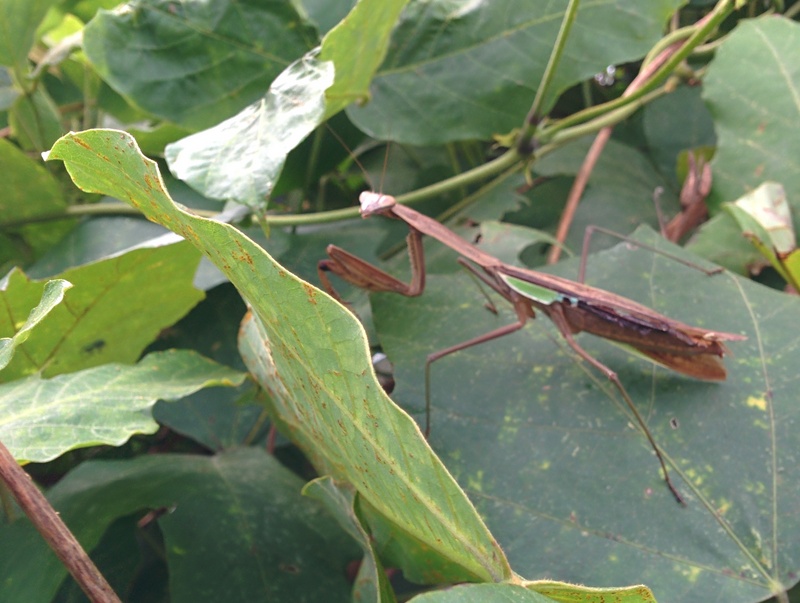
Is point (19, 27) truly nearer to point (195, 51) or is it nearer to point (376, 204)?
point (195, 51)

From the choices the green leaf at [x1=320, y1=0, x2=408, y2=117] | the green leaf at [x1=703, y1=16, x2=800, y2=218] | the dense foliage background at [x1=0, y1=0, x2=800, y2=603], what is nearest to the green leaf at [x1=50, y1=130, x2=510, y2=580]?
the dense foliage background at [x1=0, y1=0, x2=800, y2=603]

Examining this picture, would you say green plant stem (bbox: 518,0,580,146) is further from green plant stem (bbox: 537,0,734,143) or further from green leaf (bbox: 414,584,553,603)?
green leaf (bbox: 414,584,553,603)

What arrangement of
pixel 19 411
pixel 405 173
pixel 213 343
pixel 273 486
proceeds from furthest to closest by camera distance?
1. pixel 405 173
2. pixel 213 343
3. pixel 273 486
4. pixel 19 411

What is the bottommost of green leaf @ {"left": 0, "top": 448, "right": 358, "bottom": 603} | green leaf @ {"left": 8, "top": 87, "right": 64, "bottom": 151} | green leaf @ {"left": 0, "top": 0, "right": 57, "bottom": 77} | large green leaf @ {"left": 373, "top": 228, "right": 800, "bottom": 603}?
green leaf @ {"left": 0, "top": 448, "right": 358, "bottom": 603}

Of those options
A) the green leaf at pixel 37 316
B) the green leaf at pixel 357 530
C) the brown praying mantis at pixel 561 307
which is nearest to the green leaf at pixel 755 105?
the brown praying mantis at pixel 561 307

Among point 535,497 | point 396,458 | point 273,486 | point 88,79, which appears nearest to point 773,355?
point 535,497

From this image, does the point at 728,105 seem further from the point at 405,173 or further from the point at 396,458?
the point at 396,458
